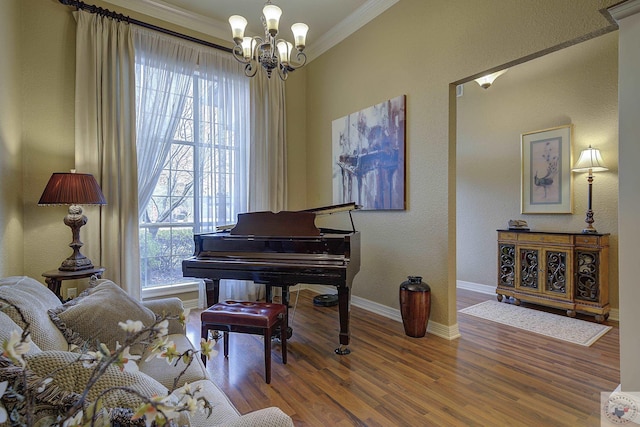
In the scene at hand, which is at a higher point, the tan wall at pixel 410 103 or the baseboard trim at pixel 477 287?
the tan wall at pixel 410 103

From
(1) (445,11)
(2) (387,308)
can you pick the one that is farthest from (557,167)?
(2) (387,308)

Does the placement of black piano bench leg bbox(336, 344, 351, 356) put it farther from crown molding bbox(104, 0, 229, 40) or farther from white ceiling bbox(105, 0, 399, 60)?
crown molding bbox(104, 0, 229, 40)

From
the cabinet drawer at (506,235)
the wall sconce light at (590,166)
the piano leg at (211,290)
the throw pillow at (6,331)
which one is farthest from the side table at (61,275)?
the wall sconce light at (590,166)

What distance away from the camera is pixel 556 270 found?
370cm

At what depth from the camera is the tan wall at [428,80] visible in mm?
2416

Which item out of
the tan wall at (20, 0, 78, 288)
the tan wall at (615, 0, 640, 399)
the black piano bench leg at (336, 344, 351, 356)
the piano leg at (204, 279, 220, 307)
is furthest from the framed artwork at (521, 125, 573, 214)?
the tan wall at (20, 0, 78, 288)

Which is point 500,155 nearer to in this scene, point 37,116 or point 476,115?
point 476,115

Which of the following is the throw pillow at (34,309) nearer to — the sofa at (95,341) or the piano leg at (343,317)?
the sofa at (95,341)

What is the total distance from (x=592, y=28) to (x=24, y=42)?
475 cm

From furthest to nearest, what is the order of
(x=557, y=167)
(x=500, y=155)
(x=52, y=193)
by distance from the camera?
(x=500, y=155) → (x=557, y=167) → (x=52, y=193)

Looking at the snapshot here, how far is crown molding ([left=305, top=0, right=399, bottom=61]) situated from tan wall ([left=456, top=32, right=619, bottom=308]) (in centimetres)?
212

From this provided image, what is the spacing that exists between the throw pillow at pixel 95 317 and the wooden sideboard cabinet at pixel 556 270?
4.22 metres

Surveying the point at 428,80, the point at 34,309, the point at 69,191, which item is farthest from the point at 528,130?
the point at 69,191

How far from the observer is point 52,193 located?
8.89 feet
